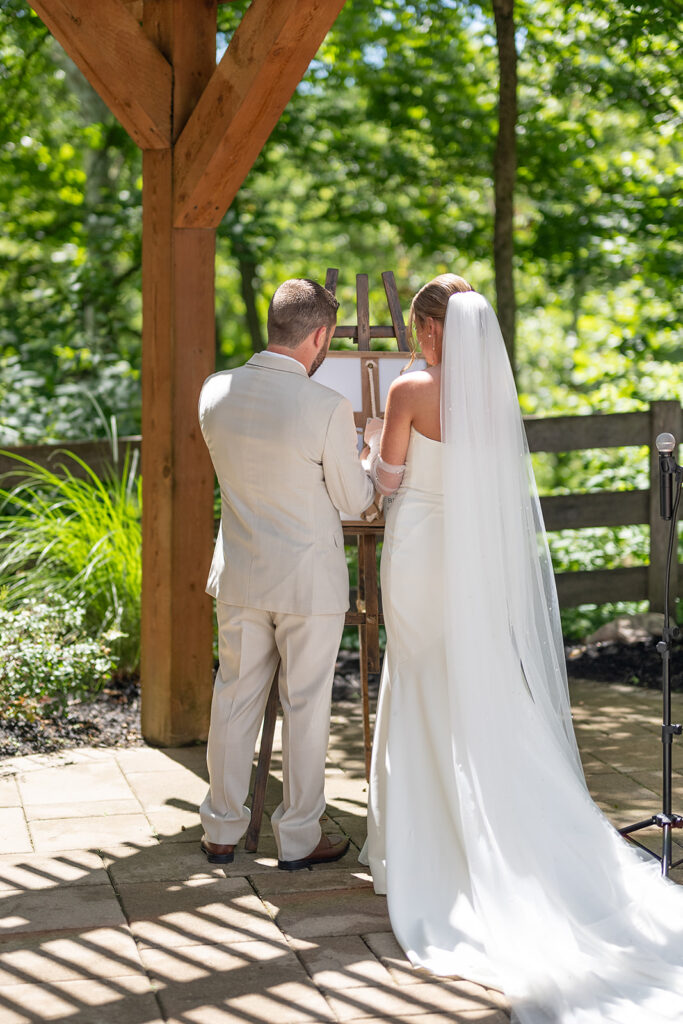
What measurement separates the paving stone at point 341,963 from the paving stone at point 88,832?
40.2 inches

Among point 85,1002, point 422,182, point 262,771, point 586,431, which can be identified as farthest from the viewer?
point 422,182

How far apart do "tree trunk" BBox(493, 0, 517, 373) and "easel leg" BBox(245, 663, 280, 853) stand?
3948 mm

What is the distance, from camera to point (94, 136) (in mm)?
9992

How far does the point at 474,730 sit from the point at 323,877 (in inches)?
29.1

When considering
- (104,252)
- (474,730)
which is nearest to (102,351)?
(104,252)

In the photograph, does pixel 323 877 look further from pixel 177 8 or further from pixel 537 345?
pixel 537 345

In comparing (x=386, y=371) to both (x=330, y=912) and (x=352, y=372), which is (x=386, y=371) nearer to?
(x=352, y=372)

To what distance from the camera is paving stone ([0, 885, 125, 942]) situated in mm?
3219

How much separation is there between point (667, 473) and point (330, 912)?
1.67 m

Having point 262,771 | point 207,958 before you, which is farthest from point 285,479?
point 207,958

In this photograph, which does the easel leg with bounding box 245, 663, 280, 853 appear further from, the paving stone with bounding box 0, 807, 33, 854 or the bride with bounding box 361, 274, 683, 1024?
the paving stone with bounding box 0, 807, 33, 854

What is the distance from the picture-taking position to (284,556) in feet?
11.4

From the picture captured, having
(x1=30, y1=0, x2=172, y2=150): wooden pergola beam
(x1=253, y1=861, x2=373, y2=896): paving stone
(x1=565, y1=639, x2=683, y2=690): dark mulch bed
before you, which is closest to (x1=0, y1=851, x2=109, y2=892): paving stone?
(x1=253, y1=861, x2=373, y2=896): paving stone

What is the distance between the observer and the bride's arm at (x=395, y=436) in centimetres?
351
